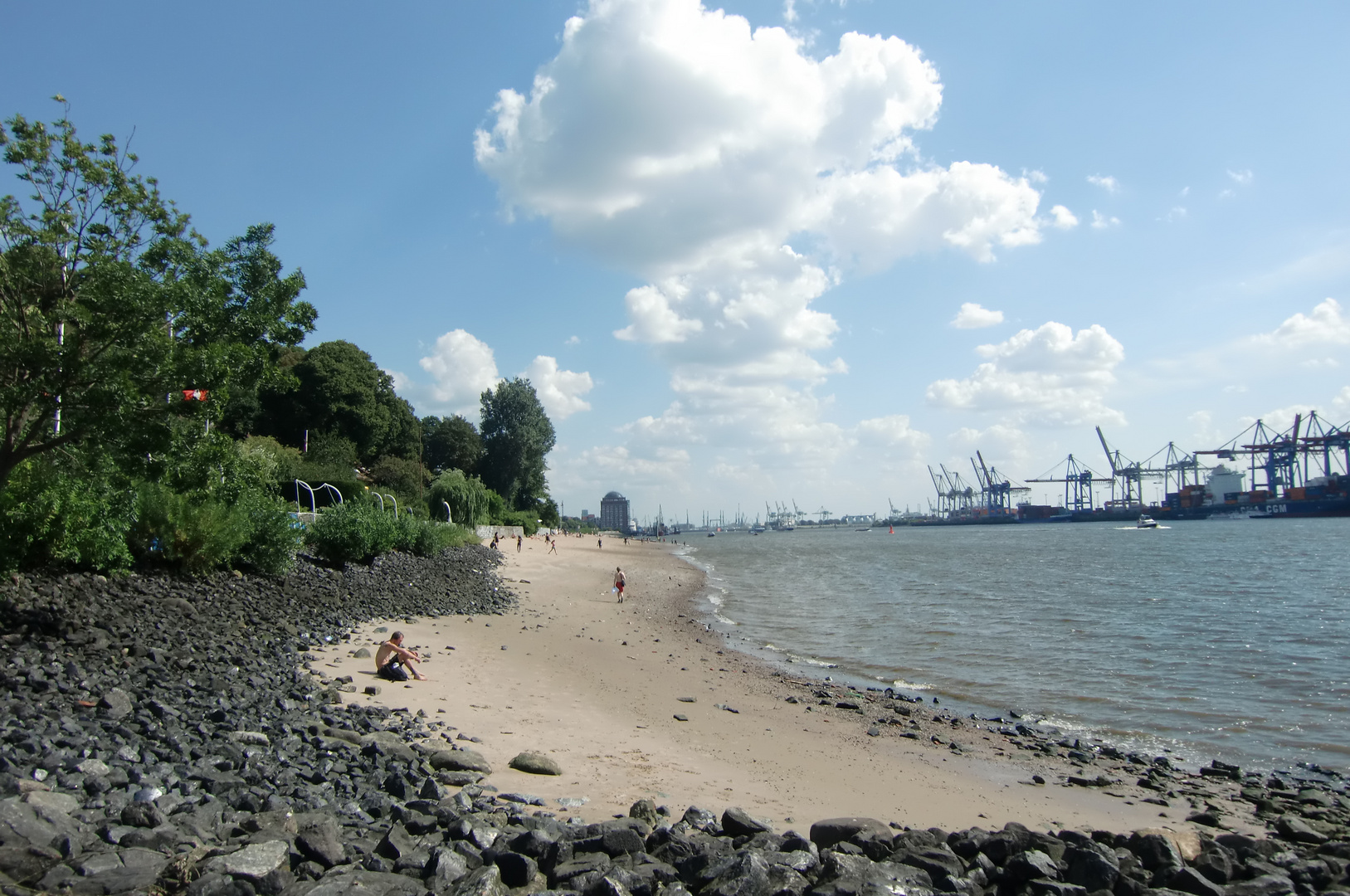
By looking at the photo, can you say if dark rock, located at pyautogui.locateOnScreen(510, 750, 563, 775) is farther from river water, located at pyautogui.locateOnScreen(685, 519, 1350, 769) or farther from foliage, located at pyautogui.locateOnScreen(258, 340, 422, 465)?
foliage, located at pyautogui.locateOnScreen(258, 340, 422, 465)

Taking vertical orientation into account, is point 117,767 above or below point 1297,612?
above

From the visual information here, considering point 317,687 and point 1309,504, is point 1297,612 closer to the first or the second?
point 317,687

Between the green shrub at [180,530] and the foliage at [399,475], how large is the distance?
39.6m

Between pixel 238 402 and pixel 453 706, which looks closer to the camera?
pixel 453 706

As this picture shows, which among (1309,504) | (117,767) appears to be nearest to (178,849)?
(117,767)

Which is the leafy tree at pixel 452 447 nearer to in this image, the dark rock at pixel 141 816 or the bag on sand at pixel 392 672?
the bag on sand at pixel 392 672

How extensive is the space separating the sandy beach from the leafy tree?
61.3m

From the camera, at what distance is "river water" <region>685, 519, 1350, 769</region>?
42.1 feet

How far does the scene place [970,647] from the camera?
20.0 metres

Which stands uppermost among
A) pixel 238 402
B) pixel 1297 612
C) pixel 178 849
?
pixel 238 402

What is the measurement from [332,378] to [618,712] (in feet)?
168

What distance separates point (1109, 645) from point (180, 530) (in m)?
22.7

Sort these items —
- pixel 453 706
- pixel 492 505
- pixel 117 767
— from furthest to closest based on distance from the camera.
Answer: pixel 492 505, pixel 453 706, pixel 117 767

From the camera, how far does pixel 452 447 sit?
254 feet
